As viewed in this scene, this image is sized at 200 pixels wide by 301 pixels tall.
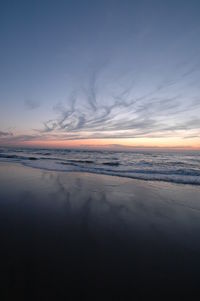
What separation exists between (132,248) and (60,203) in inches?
116

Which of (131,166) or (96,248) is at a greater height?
(96,248)

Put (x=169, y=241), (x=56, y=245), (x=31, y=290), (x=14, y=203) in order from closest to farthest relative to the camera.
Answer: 1. (x=31, y=290)
2. (x=56, y=245)
3. (x=169, y=241)
4. (x=14, y=203)

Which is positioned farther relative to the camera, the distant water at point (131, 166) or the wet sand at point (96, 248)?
the distant water at point (131, 166)

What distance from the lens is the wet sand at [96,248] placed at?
205 cm

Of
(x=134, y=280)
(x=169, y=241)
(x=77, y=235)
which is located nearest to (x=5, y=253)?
(x=77, y=235)

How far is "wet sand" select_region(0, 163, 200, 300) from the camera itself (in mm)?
2055

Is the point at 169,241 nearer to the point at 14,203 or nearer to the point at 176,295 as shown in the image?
the point at 176,295

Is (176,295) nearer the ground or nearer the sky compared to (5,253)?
nearer the ground

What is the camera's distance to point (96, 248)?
2.88m

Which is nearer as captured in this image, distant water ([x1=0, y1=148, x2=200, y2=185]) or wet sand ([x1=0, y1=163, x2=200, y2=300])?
wet sand ([x1=0, y1=163, x2=200, y2=300])

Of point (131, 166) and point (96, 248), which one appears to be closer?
point (96, 248)

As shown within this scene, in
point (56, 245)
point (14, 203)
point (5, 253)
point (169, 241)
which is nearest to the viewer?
point (5, 253)

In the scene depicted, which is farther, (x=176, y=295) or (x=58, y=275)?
(x=58, y=275)

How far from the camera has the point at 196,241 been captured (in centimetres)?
323
